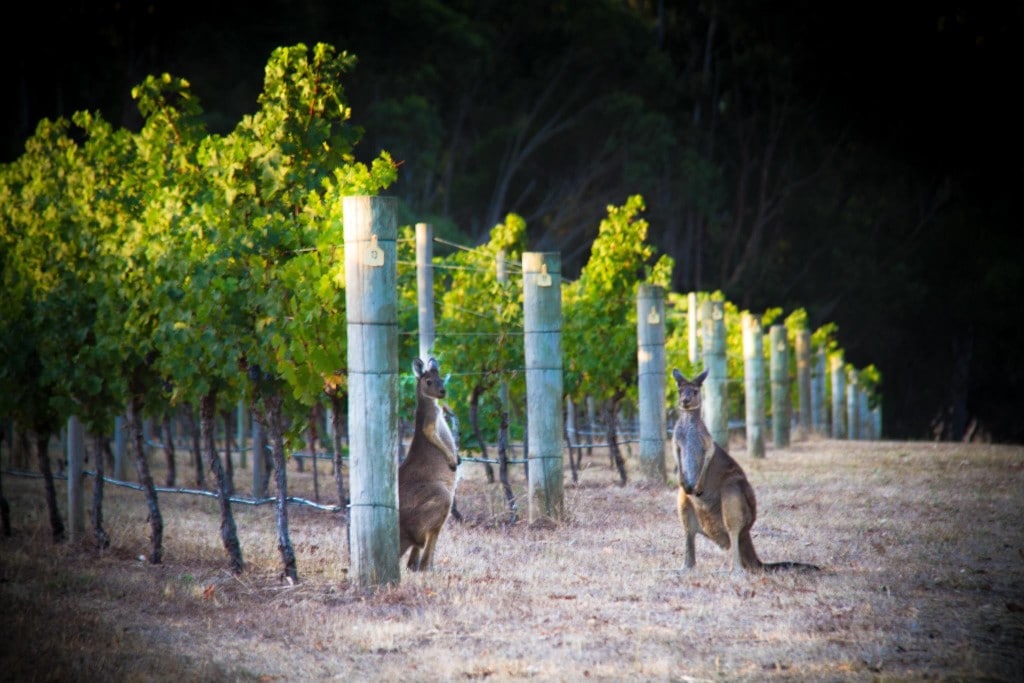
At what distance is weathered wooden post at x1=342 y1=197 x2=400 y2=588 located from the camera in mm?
9406

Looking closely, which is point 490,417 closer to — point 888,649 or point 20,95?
point 888,649

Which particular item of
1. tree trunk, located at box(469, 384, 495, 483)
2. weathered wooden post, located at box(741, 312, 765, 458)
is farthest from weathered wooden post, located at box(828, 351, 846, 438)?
tree trunk, located at box(469, 384, 495, 483)

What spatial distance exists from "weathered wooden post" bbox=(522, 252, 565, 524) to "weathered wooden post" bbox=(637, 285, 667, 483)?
11.3ft

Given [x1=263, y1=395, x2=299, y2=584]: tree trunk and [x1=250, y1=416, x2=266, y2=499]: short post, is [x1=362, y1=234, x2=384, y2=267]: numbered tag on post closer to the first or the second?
[x1=263, y1=395, x2=299, y2=584]: tree trunk

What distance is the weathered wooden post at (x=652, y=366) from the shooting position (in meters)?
16.7

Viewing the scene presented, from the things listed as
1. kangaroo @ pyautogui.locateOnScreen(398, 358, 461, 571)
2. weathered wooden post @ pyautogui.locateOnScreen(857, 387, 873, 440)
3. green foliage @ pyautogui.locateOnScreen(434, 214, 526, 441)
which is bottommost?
weathered wooden post @ pyautogui.locateOnScreen(857, 387, 873, 440)

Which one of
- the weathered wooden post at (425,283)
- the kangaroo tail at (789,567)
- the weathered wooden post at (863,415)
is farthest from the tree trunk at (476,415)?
the weathered wooden post at (863,415)

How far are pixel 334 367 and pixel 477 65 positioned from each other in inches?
1170

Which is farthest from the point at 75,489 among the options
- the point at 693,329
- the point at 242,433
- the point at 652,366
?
the point at 693,329

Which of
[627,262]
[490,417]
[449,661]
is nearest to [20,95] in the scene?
[627,262]

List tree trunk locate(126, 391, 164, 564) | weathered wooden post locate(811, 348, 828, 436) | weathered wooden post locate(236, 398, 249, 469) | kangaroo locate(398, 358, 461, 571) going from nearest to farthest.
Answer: kangaroo locate(398, 358, 461, 571)
tree trunk locate(126, 391, 164, 564)
weathered wooden post locate(236, 398, 249, 469)
weathered wooden post locate(811, 348, 828, 436)

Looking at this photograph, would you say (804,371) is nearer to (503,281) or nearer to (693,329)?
(693,329)

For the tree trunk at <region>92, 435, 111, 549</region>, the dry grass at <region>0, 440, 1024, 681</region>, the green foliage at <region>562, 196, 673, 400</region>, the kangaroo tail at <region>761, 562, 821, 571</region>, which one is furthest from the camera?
the green foliage at <region>562, 196, 673, 400</region>

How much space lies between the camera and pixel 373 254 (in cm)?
941
